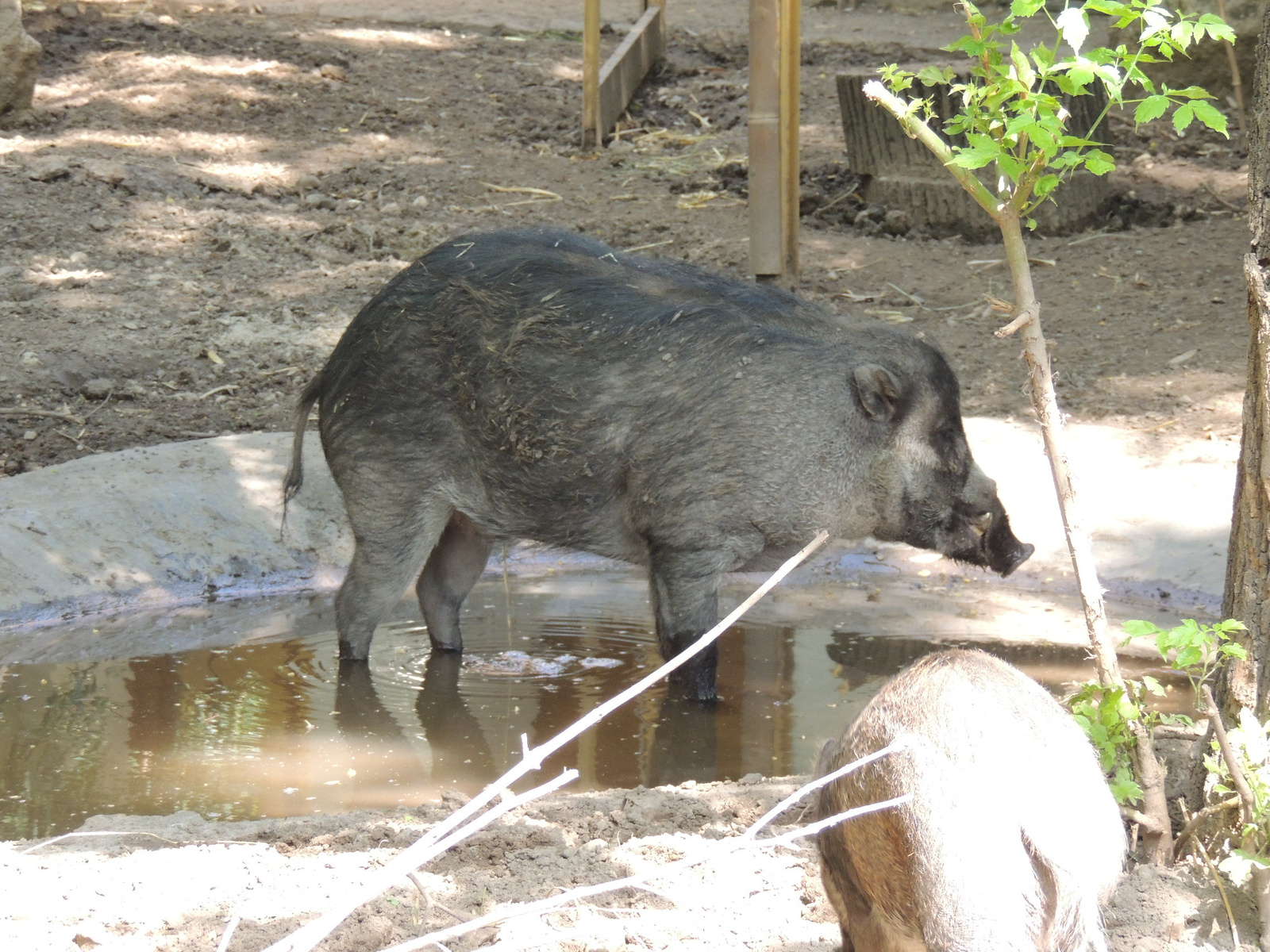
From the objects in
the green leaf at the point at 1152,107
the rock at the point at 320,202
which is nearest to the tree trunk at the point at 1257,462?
the green leaf at the point at 1152,107

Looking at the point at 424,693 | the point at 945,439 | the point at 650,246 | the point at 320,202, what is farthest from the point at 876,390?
the point at 320,202

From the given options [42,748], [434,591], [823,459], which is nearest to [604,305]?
[823,459]

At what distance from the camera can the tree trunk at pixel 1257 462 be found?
9.41 ft

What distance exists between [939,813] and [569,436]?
9.90 ft

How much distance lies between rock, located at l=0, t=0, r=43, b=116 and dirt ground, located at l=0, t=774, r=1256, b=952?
7.86 m

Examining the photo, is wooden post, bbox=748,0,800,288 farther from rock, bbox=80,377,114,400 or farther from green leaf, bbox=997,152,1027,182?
green leaf, bbox=997,152,1027,182

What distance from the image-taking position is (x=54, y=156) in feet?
32.3

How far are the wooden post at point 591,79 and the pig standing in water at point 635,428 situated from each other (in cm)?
561

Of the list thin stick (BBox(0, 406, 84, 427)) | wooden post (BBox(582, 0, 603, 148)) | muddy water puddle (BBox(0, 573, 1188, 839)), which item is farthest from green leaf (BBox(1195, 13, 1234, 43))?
wooden post (BBox(582, 0, 603, 148))

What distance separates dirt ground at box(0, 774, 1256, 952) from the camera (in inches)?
112

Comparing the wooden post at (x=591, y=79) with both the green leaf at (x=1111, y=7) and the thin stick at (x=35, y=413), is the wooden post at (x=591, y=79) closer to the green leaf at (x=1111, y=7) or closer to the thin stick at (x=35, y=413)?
the thin stick at (x=35, y=413)

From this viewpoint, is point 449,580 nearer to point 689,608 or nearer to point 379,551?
point 379,551

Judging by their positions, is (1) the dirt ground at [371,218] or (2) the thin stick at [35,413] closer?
(2) the thin stick at [35,413]

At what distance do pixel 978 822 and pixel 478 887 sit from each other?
4.31 feet
